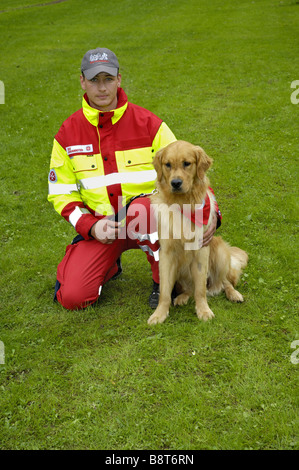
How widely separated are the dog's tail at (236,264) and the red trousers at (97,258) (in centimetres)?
74

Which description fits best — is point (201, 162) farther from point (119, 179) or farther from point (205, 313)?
point (205, 313)

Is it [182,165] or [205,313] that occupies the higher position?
[182,165]

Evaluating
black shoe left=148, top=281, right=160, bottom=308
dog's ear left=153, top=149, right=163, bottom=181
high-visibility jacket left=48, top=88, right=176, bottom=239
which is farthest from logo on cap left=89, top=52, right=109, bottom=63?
black shoe left=148, top=281, right=160, bottom=308

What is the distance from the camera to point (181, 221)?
3.86m

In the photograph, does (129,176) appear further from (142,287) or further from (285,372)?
(285,372)

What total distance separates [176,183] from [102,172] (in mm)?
861

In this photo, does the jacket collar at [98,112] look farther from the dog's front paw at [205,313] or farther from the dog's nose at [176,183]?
the dog's front paw at [205,313]

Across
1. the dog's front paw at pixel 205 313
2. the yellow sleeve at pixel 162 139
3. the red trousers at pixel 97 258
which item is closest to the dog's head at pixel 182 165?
the yellow sleeve at pixel 162 139

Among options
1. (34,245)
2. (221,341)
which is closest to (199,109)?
(34,245)

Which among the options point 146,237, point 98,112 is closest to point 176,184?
point 146,237

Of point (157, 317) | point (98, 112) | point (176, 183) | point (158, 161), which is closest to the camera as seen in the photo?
point (176, 183)

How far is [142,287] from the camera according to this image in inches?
182

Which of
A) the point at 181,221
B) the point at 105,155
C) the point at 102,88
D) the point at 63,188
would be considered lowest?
the point at 181,221
